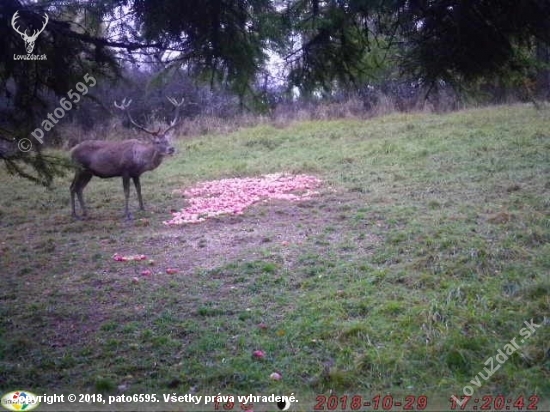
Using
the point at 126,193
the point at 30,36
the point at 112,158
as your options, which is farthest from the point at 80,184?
the point at 30,36

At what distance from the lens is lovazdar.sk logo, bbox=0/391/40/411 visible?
3881mm

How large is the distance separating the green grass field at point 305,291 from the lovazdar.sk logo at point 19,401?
0.18 meters

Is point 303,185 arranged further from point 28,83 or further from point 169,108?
point 169,108

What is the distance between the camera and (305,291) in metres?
5.87

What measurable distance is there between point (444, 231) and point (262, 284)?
2.22m

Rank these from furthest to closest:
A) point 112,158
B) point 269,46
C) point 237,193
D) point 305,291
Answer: point 112,158, point 237,193, point 305,291, point 269,46

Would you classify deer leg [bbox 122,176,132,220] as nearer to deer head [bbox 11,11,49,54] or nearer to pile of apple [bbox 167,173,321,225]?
pile of apple [bbox 167,173,321,225]

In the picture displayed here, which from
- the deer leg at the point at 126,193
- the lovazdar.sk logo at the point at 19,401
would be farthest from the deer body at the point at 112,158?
the lovazdar.sk logo at the point at 19,401

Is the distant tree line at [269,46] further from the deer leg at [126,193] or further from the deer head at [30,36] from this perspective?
the deer leg at [126,193]

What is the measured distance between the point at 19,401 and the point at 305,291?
2742 mm

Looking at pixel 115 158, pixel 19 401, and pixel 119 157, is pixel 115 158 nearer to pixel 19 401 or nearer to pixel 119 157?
pixel 119 157

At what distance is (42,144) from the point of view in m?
4.64

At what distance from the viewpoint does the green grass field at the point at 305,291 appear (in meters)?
4.36

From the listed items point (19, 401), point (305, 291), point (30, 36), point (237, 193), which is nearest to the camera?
point (19, 401)
